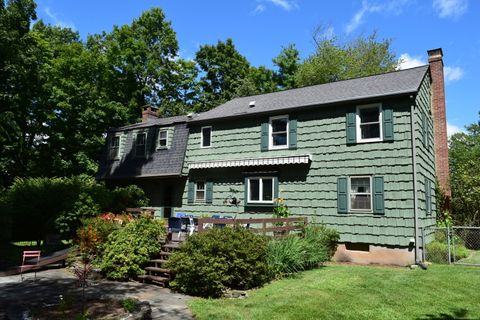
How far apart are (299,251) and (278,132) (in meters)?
6.84

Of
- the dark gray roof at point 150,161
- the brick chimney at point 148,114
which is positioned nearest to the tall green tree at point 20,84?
the dark gray roof at point 150,161

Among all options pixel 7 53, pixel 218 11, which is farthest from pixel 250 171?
pixel 7 53

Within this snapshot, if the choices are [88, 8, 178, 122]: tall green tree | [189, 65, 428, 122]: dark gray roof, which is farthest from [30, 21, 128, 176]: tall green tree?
[189, 65, 428, 122]: dark gray roof

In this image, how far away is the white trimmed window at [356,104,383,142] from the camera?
13.4m

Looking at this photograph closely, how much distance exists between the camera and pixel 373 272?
32.7 ft

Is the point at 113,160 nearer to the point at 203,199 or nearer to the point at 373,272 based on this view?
the point at 203,199

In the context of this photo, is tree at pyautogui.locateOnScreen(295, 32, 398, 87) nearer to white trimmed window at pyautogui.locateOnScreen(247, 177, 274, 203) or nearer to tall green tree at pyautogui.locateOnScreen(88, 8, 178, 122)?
tall green tree at pyautogui.locateOnScreen(88, 8, 178, 122)

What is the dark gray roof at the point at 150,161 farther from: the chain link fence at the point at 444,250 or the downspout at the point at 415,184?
the chain link fence at the point at 444,250

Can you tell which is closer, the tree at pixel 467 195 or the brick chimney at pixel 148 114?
the tree at pixel 467 195

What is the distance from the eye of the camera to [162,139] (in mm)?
20125

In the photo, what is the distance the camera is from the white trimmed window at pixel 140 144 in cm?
2088

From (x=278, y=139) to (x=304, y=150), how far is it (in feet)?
5.00

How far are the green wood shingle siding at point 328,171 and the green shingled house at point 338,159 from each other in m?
0.04

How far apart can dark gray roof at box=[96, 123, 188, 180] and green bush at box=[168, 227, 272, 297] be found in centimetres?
972
